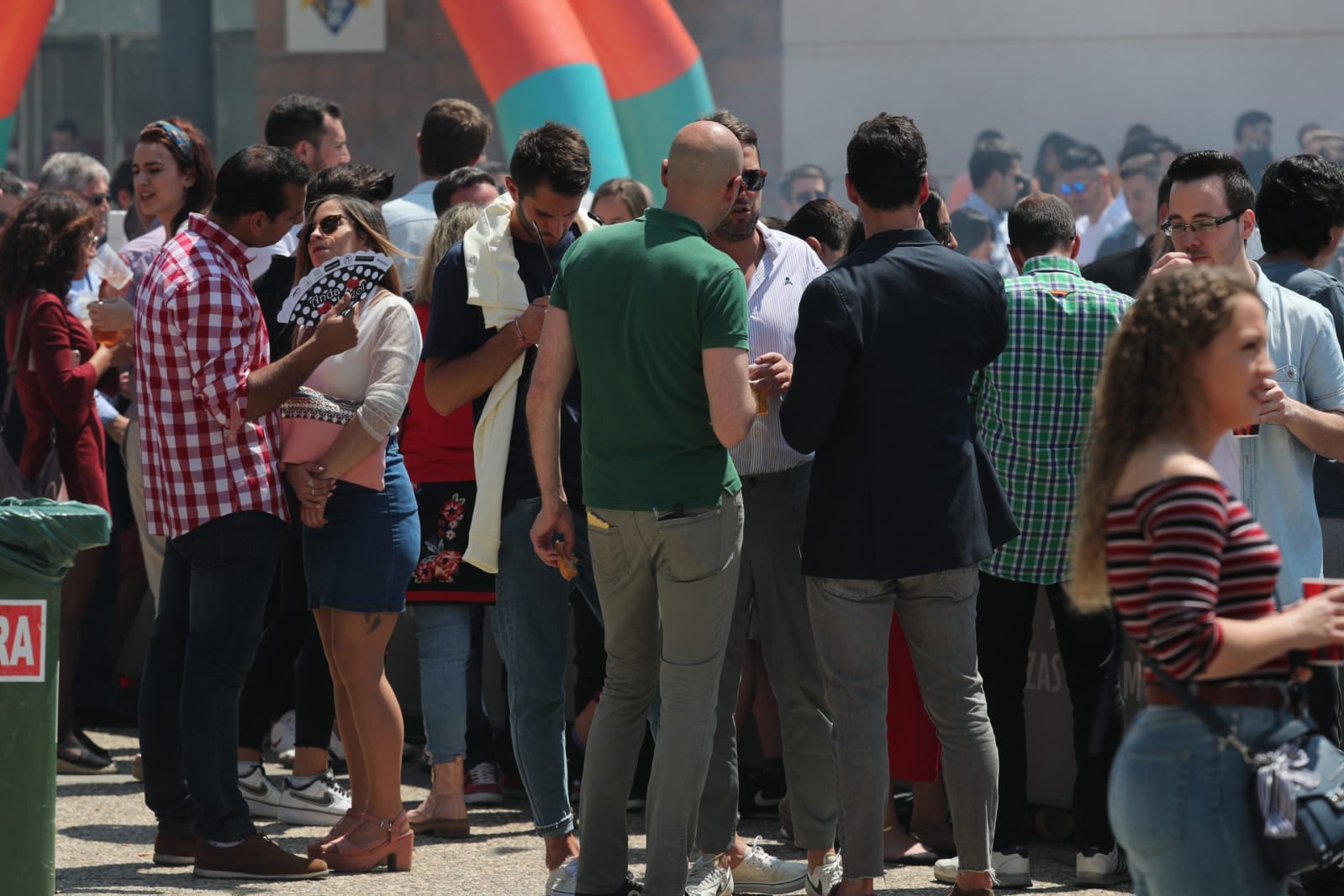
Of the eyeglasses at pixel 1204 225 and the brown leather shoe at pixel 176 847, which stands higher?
the eyeglasses at pixel 1204 225

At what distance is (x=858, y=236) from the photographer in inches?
196

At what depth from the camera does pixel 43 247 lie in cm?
599

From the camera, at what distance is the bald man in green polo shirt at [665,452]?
395 centimetres

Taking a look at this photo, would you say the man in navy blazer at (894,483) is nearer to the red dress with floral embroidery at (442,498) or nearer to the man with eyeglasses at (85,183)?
the red dress with floral embroidery at (442,498)

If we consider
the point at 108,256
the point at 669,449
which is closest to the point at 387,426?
the point at 669,449

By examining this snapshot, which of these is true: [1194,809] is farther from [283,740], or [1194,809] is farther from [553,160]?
[283,740]

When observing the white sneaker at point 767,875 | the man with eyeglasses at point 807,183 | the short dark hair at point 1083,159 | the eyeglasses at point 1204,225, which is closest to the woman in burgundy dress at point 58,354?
the white sneaker at point 767,875

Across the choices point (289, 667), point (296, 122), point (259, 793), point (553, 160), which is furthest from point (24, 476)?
point (553, 160)

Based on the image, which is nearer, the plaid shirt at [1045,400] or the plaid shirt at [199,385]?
the plaid shirt at [199,385]

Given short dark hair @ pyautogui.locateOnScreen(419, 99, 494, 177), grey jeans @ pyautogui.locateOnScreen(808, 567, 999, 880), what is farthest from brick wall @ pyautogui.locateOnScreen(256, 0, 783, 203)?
grey jeans @ pyautogui.locateOnScreen(808, 567, 999, 880)

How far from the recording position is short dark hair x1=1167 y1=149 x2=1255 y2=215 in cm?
446

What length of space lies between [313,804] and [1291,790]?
11.8ft

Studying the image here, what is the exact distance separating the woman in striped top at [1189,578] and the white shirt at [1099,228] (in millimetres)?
7811

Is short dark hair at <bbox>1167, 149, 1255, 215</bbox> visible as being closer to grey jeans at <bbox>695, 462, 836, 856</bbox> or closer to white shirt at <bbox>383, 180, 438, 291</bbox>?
grey jeans at <bbox>695, 462, 836, 856</bbox>
